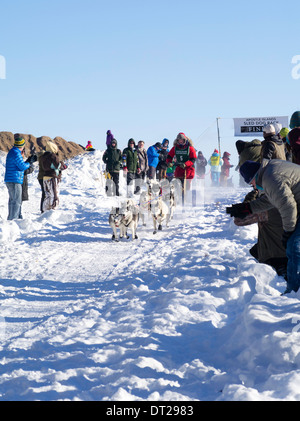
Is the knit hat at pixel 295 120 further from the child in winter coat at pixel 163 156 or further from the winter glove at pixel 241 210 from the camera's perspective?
the child in winter coat at pixel 163 156

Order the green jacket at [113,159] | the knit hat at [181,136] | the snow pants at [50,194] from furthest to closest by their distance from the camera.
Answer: the green jacket at [113,159] < the snow pants at [50,194] < the knit hat at [181,136]

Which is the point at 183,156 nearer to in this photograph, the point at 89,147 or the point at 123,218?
the point at 123,218

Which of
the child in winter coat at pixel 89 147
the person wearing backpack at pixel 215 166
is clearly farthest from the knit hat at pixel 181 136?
the child in winter coat at pixel 89 147

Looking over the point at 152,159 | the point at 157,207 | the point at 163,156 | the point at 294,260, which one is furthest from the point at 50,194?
the point at 294,260

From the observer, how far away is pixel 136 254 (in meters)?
8.40

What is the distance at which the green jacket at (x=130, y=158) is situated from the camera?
1588 cm

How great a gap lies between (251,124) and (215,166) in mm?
3314

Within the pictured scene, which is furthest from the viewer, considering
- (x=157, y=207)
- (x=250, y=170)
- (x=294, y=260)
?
(x=157, y=207)

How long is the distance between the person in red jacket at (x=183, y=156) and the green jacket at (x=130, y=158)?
129 inches

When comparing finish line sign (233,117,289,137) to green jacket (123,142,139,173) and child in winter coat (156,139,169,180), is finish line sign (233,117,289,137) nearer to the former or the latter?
child in winter coat (156,139,169,180)

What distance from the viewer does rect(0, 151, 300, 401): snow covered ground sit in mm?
3301

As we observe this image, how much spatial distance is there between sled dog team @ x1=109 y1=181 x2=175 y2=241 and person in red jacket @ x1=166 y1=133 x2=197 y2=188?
807 millimetres

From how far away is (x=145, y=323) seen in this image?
15.1 ft
